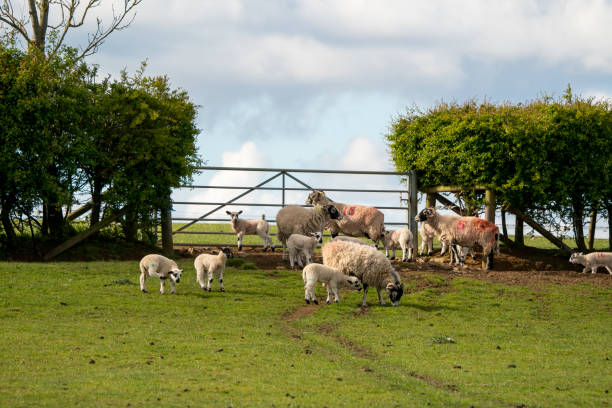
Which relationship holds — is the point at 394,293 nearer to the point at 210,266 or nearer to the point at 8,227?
the point at 210,266

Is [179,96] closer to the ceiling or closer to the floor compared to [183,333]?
closer to the ceiling

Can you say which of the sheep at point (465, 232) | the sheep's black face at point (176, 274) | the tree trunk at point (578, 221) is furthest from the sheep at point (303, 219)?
the tree trunk at point (578, 221)

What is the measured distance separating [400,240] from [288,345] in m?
12.2

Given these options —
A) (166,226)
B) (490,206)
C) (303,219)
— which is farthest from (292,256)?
(490,206)

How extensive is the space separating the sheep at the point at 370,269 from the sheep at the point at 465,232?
24.6 feet

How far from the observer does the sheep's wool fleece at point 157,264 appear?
15742 millimetres

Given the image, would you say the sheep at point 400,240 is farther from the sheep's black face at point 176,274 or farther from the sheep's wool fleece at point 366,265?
the sheep's black face at point 176,274

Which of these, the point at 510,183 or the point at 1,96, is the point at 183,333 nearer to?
the point at 1,96

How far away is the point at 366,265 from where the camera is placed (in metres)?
15.5

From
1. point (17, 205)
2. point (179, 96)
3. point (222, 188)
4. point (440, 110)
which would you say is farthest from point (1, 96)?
point (440, 110)

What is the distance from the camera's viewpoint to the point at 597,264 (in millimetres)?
23000

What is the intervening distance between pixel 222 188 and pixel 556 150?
500 inches

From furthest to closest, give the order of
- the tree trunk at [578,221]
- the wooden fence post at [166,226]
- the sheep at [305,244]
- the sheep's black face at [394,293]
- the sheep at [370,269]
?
the tree trunk at [578,221], the wooden fence post at [166,226], the sheep at [305,244], the sheep at [370,269], the sheep's black face at [394,293]

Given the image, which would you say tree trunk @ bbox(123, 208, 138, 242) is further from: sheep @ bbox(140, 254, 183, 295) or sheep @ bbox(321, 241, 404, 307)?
sheep @ bbox(321, 241, 404, 307)
